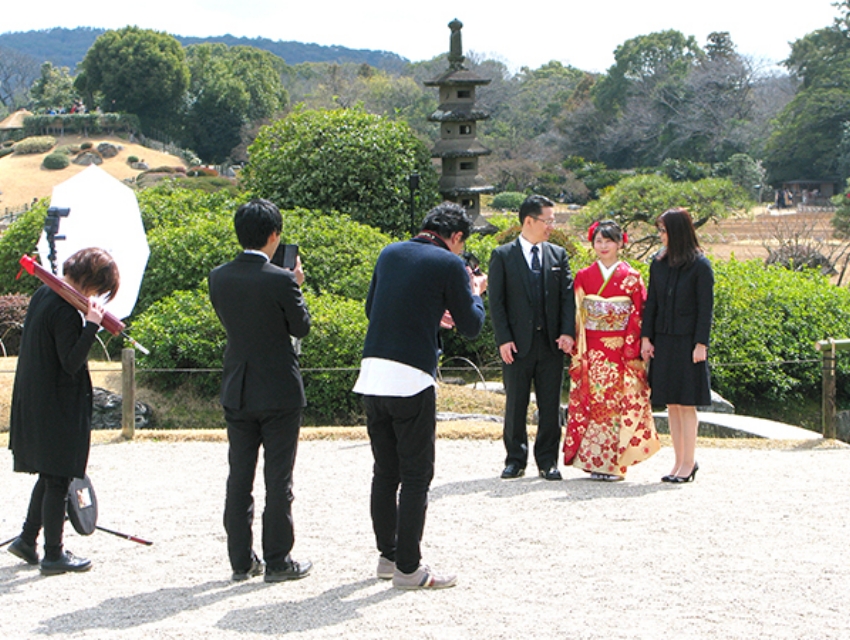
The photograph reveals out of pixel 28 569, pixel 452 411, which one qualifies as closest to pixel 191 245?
pixel 452 411

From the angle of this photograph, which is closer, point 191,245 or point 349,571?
point 349,571

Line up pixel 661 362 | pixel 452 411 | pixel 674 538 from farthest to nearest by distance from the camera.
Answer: pixel 452 411 < pixel 661 362 < pixel 674 538

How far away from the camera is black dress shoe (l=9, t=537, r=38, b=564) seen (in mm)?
4414

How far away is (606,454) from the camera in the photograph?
6000 millimetres

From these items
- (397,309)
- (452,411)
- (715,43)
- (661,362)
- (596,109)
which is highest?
(715,43)

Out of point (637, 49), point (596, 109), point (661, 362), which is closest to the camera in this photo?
point (661, 362)

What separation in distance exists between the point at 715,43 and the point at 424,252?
66.4 m

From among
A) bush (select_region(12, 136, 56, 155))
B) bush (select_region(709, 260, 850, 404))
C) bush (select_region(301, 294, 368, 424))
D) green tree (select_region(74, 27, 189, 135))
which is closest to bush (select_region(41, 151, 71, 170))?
bush (select_region(12, 136, 56, 155))

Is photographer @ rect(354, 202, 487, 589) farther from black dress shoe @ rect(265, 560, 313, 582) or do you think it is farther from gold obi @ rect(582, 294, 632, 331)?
gold obi @ rect(582, 294, 632, 331)

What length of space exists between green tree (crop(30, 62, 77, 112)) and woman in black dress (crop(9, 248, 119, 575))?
69.4 meters

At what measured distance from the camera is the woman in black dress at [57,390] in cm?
417

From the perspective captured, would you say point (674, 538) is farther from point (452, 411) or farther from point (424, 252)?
point (452, 411)

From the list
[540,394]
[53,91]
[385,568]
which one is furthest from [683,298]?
Answer: [53,91]

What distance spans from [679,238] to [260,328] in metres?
2.75
